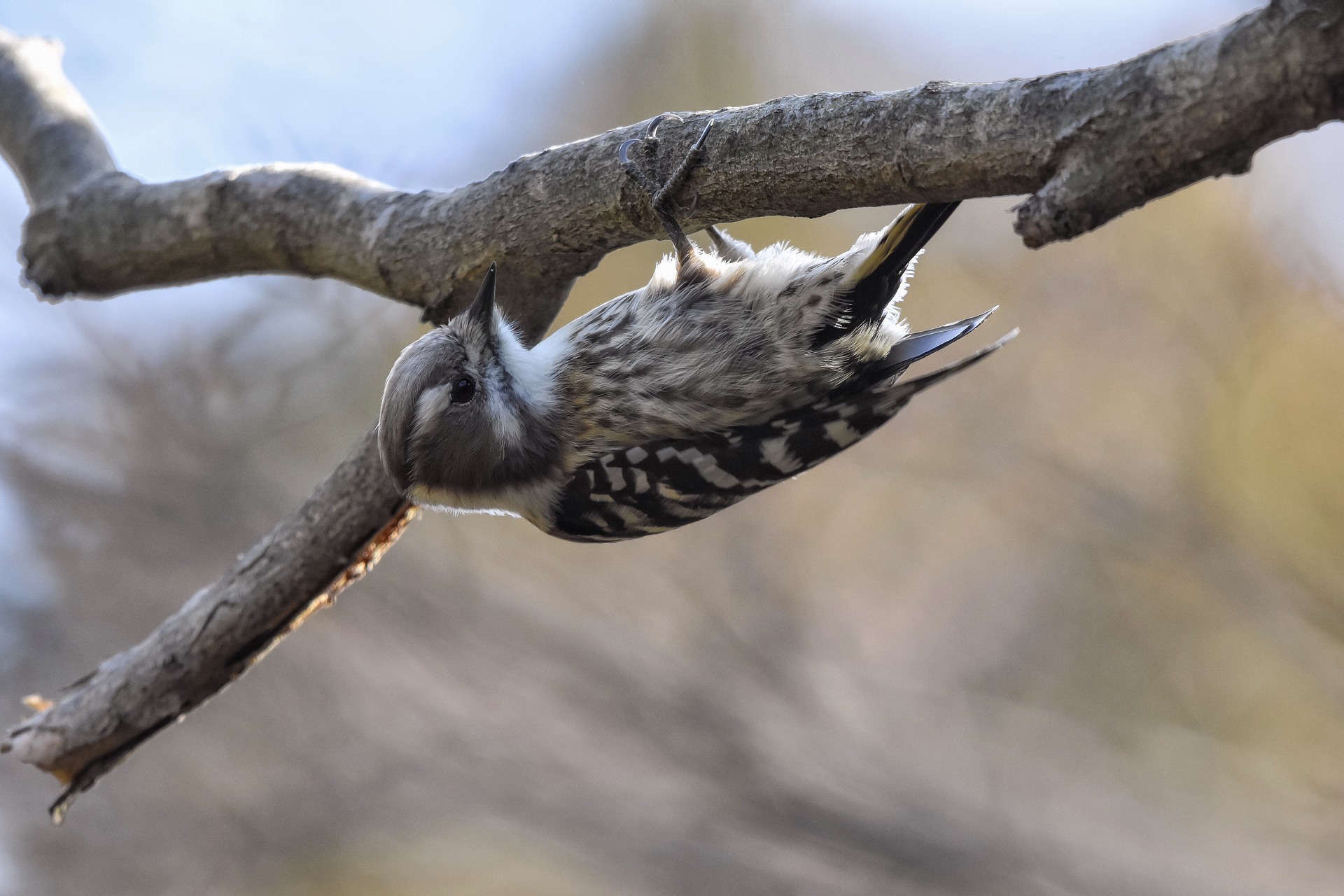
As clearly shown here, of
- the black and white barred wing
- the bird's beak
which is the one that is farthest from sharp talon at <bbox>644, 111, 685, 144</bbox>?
the black and white barred wing

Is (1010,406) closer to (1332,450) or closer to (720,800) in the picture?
(1332,450)

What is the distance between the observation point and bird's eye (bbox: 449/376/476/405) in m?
2.29

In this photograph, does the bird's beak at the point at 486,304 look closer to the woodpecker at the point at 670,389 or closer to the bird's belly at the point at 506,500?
the woodpecker at the point at 670,389

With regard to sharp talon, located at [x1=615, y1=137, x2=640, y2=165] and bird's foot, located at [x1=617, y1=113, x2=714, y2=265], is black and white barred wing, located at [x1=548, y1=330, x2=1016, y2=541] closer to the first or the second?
bird's foot, located at [x1=617, y1=113, x2=714, y2=265]

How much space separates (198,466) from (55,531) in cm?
91

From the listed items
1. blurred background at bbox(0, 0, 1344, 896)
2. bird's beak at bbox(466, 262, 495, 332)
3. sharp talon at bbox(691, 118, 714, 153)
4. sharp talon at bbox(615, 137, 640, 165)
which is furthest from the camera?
blurred background at bbox(0, 0, 1344, 896)

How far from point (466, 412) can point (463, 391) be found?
0.05m

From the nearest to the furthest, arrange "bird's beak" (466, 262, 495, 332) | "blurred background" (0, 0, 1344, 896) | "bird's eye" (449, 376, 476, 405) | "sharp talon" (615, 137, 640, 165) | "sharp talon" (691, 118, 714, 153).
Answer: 1. "sharp talon" (691, 118, 714, 153)
2. "sharp talon" (615, 137, 640, 165)
3. "bird's beak" (466, 262, 495, 332)
4. "bird's eye" (449, 376, 476, 405)
5. "blurred background" (0, 0, 1344, 896)

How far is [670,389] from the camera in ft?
7.54

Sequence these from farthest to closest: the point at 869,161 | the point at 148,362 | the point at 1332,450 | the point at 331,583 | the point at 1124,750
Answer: the point at 1124,750
the point at 1332,450
the point at 148,362
the point at 331,583
the point at 869,161

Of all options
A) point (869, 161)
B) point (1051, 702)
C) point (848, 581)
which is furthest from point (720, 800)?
point (869, 161)

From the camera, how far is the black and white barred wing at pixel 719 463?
222cm

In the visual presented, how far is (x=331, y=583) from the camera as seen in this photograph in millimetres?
2402

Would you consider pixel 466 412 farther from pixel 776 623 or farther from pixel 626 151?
pixel 776 623
